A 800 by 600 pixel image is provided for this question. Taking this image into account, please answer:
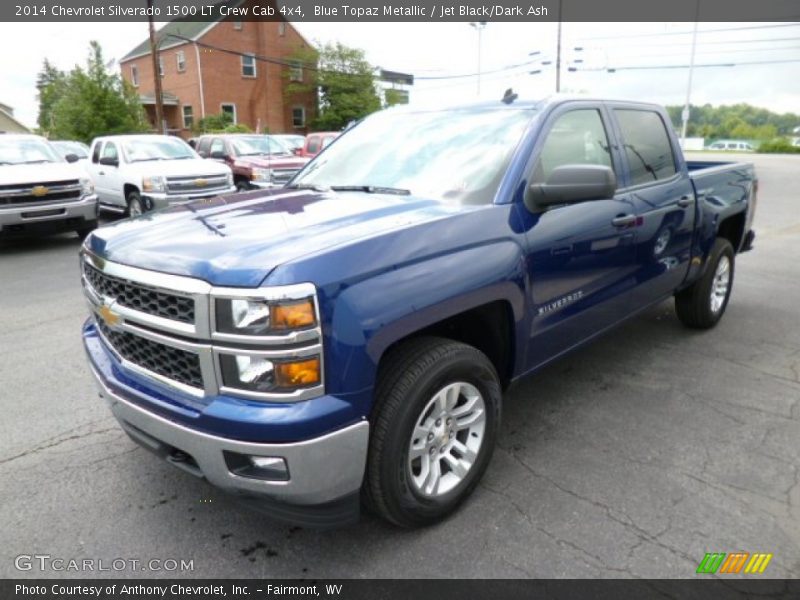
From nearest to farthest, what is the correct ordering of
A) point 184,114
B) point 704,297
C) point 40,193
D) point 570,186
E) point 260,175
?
point 570,186 < point 704,297 < point 40,193 < point 260,175 < point 184,114

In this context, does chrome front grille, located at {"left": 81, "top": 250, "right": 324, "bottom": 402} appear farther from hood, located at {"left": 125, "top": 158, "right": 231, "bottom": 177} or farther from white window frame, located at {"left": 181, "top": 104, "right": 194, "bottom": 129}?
white window frame, located at {"left": 181, "top": 104, "right": 194, "bottom": 129}

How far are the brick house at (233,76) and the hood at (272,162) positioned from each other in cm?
2334

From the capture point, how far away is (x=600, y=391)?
4.02m

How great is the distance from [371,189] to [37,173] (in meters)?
8.04

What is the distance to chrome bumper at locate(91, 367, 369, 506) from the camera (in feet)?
6.75

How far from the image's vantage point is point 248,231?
8.13 ft

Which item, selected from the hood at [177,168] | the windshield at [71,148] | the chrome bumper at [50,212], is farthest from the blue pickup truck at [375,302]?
the windshield at [71,148]

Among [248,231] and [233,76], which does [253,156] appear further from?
[233,76]

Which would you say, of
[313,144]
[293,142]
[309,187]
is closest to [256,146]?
[313,144]

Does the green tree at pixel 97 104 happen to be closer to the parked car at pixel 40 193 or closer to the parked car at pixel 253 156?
the parked car at pixel 253 156

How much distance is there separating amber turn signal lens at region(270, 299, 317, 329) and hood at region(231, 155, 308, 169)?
430 inches

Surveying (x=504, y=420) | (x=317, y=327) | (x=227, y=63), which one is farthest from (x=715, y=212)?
(x=227, y=63)

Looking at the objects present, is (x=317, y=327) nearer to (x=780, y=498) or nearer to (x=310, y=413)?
(x=310, y=413)

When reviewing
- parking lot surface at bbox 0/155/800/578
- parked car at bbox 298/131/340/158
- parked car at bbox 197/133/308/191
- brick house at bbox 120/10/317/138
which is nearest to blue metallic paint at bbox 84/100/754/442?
parking lot surface at bbox 0/155/800/578
